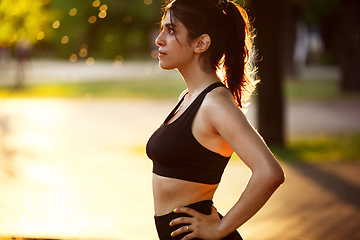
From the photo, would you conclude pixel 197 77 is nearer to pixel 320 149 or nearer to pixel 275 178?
pixel 275 178

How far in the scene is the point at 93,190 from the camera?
759 cm

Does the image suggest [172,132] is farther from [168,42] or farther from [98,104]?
[98,104]

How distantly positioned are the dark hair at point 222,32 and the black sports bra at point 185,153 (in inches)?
5.4

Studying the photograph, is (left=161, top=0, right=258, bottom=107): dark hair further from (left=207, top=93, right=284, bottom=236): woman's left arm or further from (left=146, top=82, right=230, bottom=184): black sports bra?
(left=207, top=93, right=284, bottom=236): woman's left arm

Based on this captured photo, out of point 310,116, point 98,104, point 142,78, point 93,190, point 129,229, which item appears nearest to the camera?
point 129,229

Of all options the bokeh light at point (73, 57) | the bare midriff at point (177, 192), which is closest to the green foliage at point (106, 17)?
the bare midriff at point (177, 192)

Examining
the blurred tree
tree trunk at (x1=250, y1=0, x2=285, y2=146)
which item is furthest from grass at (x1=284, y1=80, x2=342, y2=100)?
the blurred tree

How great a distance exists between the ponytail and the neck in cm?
9

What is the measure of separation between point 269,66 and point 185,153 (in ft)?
27.8

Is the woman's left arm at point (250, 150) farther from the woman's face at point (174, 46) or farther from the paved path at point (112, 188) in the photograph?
the paved path at point (112, 188)

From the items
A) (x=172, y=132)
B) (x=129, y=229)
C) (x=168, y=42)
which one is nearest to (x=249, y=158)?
(x=172, y=132)

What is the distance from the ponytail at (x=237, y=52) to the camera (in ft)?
6.87

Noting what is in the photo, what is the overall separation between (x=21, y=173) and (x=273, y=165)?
7.36 metres

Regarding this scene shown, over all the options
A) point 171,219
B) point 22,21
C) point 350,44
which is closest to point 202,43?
point 171,219
